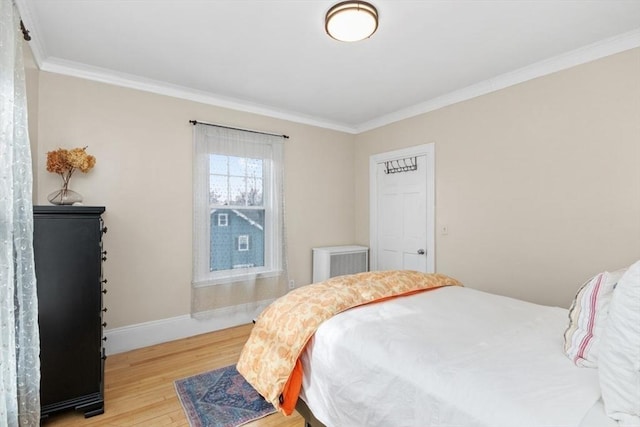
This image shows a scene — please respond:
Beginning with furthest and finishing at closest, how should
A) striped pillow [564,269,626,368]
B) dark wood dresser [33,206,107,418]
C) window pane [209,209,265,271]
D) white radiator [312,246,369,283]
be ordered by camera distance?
white radiator [312,246,369,283] → window pane [209,209,265,271] → dark wood dresser [33,206,107,418] → striped pillow [564,269,626,368]

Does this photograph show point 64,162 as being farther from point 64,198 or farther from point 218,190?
point 218,190

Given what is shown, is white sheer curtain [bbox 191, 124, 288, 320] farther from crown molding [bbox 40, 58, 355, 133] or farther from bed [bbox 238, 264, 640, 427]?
bed [bbox 238, 264, 640, 427]

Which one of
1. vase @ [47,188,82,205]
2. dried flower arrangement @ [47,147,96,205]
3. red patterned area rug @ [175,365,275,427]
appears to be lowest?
red patterned area rug @ [175,365,275,427]

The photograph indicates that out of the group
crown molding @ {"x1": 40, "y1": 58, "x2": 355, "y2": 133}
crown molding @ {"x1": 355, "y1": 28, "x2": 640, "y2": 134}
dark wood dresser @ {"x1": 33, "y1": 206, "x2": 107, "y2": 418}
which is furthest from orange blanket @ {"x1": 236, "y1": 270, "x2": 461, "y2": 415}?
crown molding @ {"x1": 40, "y1": 58, "x2": 355, "y2": 133}

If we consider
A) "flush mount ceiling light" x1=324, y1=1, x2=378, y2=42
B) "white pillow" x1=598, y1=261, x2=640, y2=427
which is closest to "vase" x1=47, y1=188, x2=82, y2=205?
"flush mount ceiling light" x1=324, y1=1, x2=378, y2=42

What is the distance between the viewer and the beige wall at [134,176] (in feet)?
9.00

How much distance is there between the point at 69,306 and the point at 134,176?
142cm

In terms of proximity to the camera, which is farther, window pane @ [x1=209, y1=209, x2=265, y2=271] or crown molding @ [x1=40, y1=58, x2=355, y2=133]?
window pane @ [x1=209, y1=209, x2=265, y2=271]

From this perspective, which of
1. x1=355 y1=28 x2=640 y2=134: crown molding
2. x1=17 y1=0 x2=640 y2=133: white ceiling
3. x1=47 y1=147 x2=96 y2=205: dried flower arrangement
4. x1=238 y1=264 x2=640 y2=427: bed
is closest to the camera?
x1=238 y1=264 x2=640 y2=427: bed

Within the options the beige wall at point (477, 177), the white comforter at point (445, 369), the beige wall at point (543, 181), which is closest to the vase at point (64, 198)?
the beige wall at point (477, 177)

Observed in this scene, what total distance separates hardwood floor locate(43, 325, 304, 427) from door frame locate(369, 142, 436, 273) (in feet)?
6.37

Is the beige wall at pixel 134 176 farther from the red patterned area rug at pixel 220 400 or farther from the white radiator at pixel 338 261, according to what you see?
the white radiator at pixel 338 261

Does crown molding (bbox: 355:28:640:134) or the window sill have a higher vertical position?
crown molding (bbox: 355:28:640:134)

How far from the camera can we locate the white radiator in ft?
13.1
